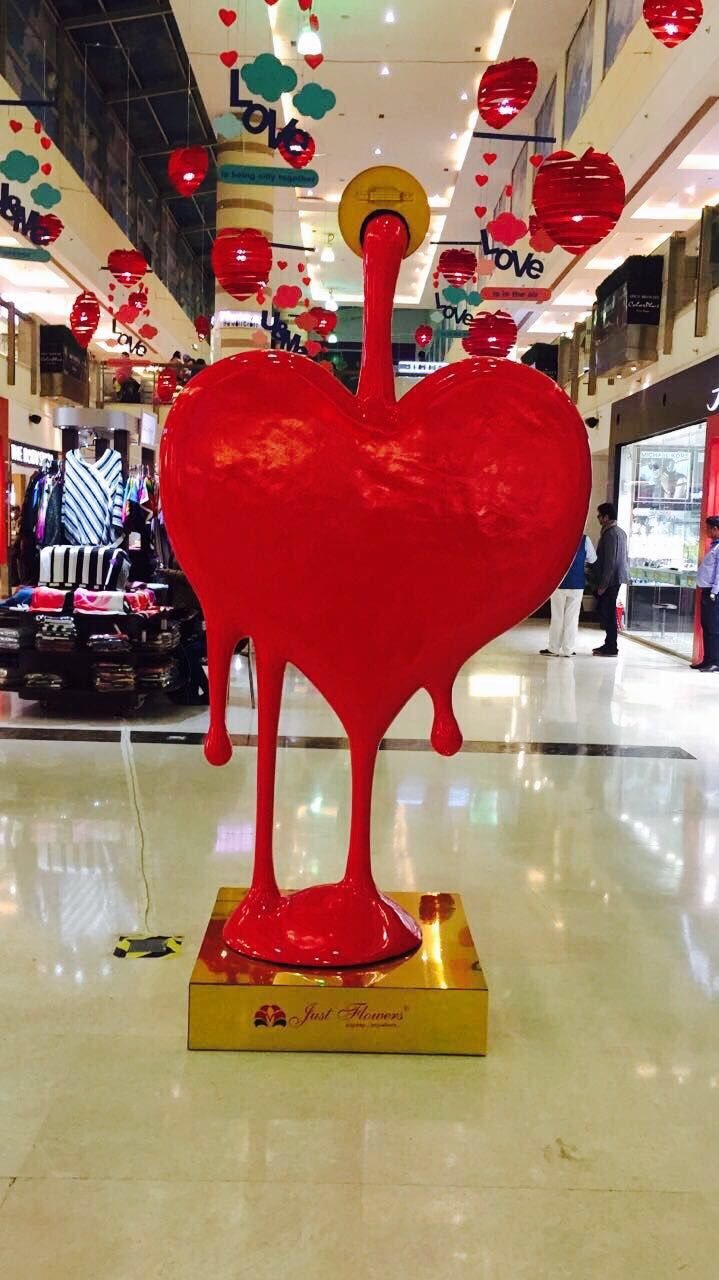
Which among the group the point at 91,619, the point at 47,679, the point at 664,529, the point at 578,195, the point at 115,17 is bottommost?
the point at 47,679

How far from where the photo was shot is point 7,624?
22.1ft

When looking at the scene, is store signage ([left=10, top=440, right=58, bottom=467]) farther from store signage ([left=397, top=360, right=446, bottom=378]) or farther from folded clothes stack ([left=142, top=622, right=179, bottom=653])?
folded clothes stack ([left=142, top=622, right=179, bottom=653])

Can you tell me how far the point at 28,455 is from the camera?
60.3ft

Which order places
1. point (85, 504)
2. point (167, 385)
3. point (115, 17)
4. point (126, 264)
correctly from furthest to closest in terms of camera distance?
point (167, 385) < point (115, 17) < point (126, 264) < point (85, 504)

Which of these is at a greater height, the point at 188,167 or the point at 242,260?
the point at 188,167

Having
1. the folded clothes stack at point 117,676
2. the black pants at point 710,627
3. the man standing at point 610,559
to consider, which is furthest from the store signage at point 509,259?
the folded clothes stack at point 117,676

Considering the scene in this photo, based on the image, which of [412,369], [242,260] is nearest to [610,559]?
[242,260]

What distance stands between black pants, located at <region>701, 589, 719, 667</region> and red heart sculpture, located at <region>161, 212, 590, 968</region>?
8173 mm

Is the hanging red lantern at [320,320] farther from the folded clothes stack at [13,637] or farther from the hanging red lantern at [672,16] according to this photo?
the hanging red lantern at [672,16]

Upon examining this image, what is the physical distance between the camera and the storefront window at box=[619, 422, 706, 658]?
40.0ft

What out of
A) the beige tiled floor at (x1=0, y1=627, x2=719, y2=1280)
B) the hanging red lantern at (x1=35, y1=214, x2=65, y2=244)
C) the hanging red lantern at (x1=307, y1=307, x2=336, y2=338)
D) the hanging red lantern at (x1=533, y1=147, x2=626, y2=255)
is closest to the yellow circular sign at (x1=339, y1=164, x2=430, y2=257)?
the beige tiled floor at (x1=0, y1=627, x2=719, y2=1280)

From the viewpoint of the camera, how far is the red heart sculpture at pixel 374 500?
101 inches

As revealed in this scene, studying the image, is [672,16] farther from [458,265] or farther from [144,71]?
[144,71]

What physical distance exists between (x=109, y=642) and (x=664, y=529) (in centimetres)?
893
